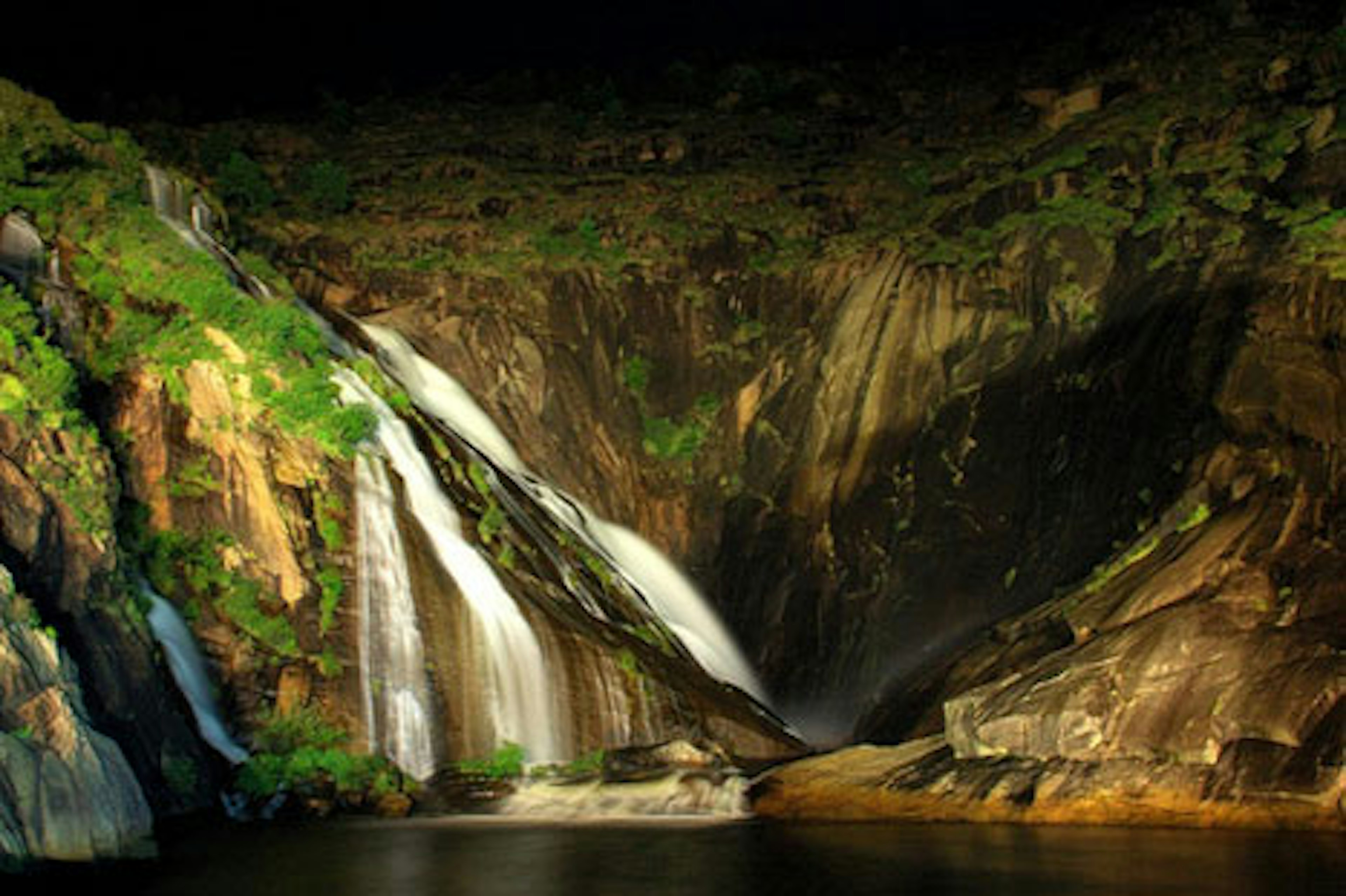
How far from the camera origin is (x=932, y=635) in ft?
102

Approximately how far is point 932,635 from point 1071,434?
5.34m

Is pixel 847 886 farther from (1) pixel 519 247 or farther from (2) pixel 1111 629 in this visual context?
(1) pixel 519 247

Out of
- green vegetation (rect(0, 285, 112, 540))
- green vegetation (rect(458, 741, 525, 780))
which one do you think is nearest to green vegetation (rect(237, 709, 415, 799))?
green vegetation (rect(458, 741, 525, 780))

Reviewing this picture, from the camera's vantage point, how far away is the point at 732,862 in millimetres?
17516

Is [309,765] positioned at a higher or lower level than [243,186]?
lower

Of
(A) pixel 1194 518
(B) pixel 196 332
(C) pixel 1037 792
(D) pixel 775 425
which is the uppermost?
(B) pixel 196 332

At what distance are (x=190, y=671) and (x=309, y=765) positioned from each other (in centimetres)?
244

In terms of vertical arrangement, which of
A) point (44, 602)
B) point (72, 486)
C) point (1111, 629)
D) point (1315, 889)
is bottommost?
point (1315, 889)

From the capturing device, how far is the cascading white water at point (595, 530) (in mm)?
33344

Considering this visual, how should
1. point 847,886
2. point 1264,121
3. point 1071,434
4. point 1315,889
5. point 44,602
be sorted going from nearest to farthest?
point 1315,889
point 847,886
point 44,602
point 1071,434
point 1264,121

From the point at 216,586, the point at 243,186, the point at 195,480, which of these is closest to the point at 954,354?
the point at 195,480

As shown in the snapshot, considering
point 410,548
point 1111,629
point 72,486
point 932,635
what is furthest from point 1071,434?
point 72,486

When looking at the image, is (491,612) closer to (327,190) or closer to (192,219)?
(192,219)

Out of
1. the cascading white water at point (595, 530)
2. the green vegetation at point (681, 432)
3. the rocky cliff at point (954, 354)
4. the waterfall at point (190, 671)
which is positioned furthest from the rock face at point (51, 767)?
the green vegetation at point (681, 432)
